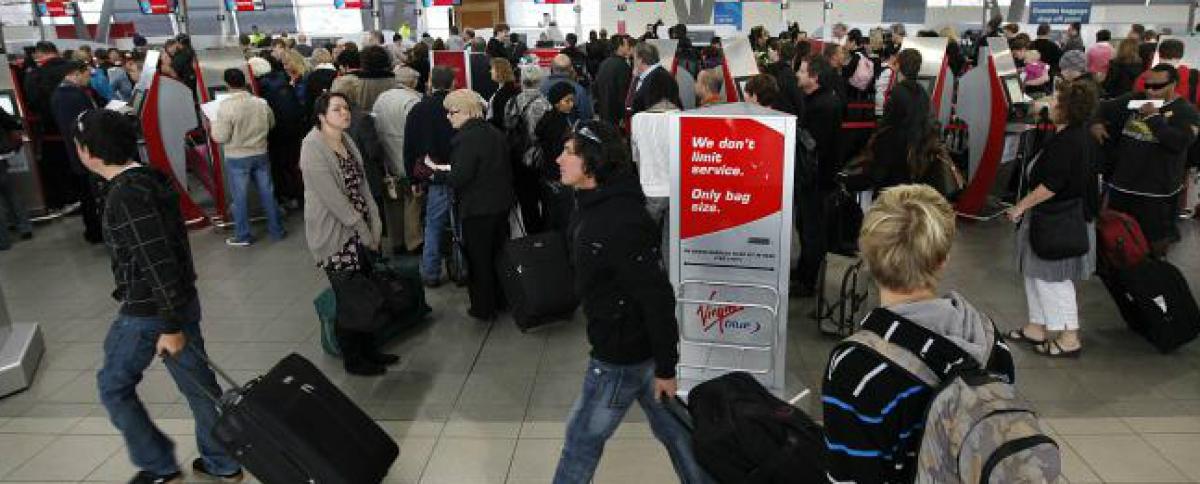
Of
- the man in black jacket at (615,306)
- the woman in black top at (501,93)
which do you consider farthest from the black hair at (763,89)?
the man in black jacket at (615,306)

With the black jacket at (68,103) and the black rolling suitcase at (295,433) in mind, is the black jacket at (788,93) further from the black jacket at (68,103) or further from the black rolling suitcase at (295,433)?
the black jacket at (68,103)

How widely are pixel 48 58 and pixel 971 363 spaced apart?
8508 mm

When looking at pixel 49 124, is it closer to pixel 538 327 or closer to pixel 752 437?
pixel 538 327

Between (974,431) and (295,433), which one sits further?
(295,433)

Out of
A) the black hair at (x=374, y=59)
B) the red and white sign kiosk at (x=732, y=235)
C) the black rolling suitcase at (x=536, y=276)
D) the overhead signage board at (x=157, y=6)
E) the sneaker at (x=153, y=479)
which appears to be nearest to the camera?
the sneaker at (x=153, y=479)

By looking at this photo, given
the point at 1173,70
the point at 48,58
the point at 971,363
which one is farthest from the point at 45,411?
the point at 1173,70

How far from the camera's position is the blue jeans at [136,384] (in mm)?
2916

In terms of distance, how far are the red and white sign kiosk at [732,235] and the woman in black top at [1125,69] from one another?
5009mm

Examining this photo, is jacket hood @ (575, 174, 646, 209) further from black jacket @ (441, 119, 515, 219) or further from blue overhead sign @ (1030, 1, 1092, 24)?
blue overhead sign @ (1030, 1, 1092, 24)

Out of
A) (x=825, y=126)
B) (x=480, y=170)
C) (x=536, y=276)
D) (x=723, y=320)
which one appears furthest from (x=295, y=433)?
(x=825, y=126)

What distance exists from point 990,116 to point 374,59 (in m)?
5.26

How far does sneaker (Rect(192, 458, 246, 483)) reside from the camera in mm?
3293

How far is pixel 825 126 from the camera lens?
17.5 ft

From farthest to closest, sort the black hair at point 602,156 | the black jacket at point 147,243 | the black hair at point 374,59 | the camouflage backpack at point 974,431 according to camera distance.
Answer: the black hair at point 374,59, the black jacket at point 147,243, the black hair at point 602,156, the camouflage backpack at point 974,431
